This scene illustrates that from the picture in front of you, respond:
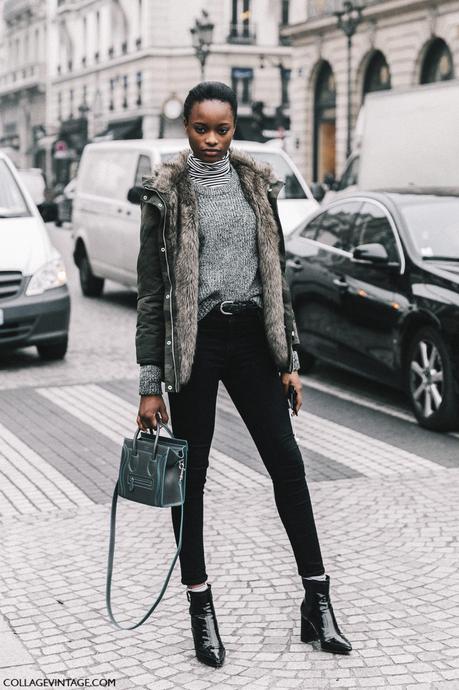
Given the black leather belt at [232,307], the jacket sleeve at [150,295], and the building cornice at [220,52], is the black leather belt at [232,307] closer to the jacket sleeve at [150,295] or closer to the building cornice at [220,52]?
the jacket sleeve at [150,295]

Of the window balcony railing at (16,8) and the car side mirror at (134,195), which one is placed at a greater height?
the window balcony railing at (16,8)

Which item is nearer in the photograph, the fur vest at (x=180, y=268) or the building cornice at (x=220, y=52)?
the fur vest at (x=180, y=268)

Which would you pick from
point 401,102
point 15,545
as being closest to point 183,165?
point 15,545

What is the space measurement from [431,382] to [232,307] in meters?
4.21

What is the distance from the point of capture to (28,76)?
252 feet

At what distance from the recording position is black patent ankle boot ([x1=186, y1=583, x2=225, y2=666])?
409 cm

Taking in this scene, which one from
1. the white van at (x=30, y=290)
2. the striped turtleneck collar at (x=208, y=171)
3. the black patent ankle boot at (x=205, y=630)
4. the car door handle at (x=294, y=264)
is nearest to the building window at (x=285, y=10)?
the white van at (x=30, y=290)

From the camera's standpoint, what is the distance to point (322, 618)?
13.7 feet

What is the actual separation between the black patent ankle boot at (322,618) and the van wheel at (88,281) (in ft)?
40.4

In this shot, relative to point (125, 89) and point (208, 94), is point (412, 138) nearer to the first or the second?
point (208, 94)

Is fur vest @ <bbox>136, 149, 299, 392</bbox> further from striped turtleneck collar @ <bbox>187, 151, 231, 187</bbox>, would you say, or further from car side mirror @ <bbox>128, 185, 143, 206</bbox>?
car side mirror @ <bbox>128, 185, 143, 206</bbox>

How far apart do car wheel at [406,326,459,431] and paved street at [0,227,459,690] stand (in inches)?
6.2

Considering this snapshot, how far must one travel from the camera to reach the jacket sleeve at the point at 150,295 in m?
4.04

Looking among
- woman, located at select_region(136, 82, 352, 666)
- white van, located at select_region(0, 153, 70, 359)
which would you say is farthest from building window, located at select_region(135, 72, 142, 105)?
woman, located at select_region(136, 82, 352, 666)
